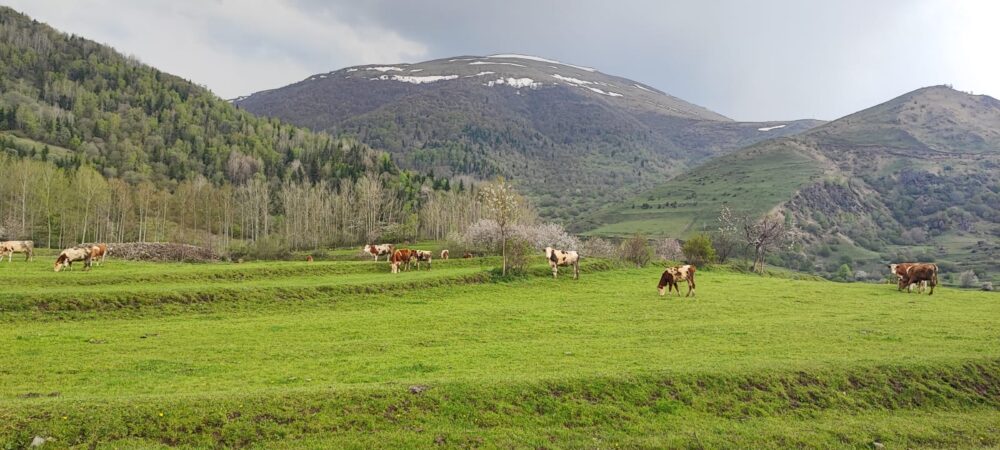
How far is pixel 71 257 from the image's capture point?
3622cm

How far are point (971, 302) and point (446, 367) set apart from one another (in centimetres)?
3370

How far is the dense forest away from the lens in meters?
79.2

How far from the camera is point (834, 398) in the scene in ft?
50.8

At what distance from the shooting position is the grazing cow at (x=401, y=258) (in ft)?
143

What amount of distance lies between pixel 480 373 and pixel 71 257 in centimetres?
3560

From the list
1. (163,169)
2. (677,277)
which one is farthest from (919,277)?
(163,169)

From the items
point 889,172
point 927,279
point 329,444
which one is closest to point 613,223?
point 889,172

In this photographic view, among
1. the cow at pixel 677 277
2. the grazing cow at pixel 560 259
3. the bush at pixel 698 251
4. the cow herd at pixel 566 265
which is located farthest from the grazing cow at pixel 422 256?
the bush at pixel 698 251

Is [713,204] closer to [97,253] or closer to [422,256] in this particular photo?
[422,256]

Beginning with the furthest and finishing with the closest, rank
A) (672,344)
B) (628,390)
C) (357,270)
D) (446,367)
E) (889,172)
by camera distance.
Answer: (889,172), (357,270), (672,344), (446,367), (628,390)

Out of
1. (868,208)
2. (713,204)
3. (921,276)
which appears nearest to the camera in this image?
(921,276)

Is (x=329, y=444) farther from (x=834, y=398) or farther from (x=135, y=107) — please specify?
(x=135, y=107)

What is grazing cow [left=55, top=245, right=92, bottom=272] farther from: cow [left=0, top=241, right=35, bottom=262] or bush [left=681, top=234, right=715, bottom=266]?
bush [left=681, top=234, right=715, bottom=266]

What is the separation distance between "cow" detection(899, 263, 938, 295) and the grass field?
6862mm
